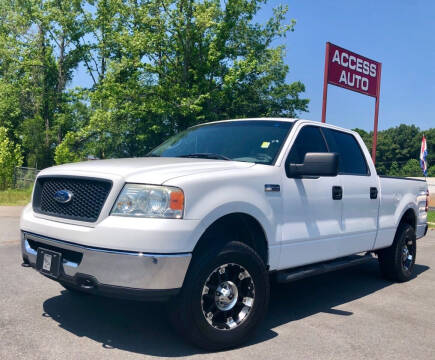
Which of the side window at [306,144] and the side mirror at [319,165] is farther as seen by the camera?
the side window at [306,144]

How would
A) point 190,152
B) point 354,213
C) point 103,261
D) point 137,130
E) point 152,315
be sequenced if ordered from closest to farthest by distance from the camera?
point 103,261 < point 152,315 < point 190,152 < point 354,213 < point 137,130

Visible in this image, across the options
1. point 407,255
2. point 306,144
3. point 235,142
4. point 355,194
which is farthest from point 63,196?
point 407,255

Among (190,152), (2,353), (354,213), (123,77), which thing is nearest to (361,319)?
(354,213)

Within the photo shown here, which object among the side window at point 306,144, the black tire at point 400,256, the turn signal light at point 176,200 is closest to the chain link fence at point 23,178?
the black tire at point 400,256

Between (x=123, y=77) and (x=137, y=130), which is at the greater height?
(x=123, y=77)

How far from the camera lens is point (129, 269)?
3.26 m

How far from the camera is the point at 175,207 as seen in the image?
3.35 m

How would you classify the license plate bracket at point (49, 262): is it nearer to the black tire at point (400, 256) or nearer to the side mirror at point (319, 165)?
the side mirror at point (319, 165)

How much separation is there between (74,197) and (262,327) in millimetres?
2006

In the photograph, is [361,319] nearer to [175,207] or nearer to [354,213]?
[354,213]

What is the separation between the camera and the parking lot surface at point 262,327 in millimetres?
3611

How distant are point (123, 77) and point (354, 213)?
28.5 meters

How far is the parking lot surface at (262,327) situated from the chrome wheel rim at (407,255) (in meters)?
0.48

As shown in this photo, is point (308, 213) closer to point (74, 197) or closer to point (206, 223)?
point (206, 223)
